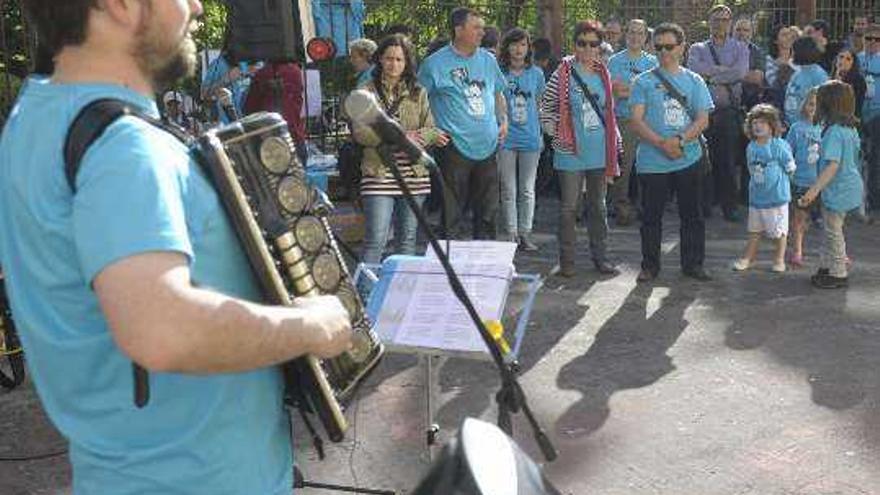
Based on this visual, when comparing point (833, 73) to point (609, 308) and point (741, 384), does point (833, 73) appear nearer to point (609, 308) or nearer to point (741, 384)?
point (609, 308)

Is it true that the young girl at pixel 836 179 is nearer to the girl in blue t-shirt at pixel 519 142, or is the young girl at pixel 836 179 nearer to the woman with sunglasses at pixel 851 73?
the girl in blue t-shirt at pixel 519 142

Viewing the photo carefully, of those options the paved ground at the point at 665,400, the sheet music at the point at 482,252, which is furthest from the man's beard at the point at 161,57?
the paved ground at the point at 665,400

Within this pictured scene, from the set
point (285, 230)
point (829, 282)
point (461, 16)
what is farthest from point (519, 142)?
point (285, 230)

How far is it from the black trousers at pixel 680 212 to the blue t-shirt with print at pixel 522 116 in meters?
1.20

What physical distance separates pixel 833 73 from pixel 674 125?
421 cm

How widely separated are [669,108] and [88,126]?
6.29 m

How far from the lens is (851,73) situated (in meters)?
10.4

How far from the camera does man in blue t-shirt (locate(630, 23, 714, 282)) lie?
7395 mm

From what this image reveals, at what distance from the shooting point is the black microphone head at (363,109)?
2.02 meters

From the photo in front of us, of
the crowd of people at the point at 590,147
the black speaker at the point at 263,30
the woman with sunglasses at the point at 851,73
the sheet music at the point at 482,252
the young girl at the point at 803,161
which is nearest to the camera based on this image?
the sheet music at the point at 482,252

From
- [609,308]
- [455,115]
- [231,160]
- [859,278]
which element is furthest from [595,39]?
[231,160]

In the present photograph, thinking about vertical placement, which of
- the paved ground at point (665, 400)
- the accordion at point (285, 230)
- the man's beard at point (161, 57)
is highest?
the man's beard at point (161, 57)

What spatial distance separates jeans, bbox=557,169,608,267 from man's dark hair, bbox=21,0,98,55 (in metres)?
6.27

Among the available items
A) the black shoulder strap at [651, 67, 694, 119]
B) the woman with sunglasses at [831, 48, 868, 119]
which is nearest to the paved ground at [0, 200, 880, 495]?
the black shoulder strap at [651, 67, 694, 119]
